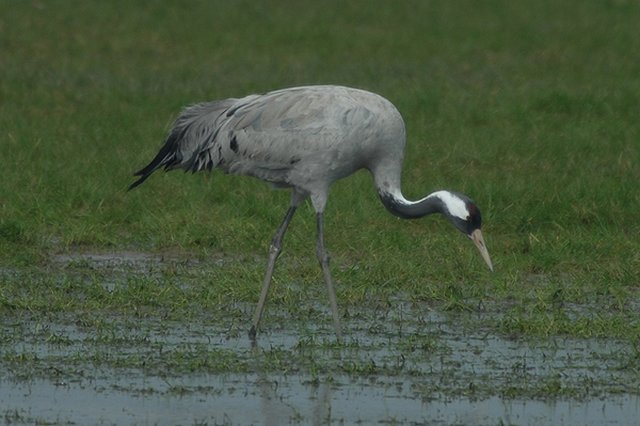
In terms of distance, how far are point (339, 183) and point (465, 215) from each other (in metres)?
3.33

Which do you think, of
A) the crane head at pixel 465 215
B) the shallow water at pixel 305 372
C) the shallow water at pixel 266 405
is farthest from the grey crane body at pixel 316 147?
the shallow water at pixel 266 405

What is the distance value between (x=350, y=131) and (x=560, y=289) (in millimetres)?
1505

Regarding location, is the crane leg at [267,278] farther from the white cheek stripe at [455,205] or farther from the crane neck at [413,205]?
the white cheek stripe at [455,205]

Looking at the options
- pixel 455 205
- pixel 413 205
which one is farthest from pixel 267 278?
pixel 455 205

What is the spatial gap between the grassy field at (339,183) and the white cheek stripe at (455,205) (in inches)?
20.5

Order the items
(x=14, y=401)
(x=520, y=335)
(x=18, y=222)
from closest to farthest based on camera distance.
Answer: (x=14, y=401)
(x=520, y=335)
(x=18, y=222)

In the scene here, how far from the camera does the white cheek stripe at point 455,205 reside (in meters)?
8.57

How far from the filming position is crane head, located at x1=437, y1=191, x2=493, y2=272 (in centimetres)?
857

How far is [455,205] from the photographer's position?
8602 mm

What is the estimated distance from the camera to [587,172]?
12.4 m

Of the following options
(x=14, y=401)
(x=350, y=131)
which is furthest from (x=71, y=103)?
(x=14, y=401)

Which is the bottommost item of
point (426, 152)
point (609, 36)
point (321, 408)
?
point (609, 36)

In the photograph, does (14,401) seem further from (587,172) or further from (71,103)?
(71,103)

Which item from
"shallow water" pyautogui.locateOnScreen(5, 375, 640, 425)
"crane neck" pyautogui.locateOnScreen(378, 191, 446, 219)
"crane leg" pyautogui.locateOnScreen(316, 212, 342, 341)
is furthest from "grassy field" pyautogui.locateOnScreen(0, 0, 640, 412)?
"shallow water" pyautogui.locateOnScreen(5, 375, 640, 425)
